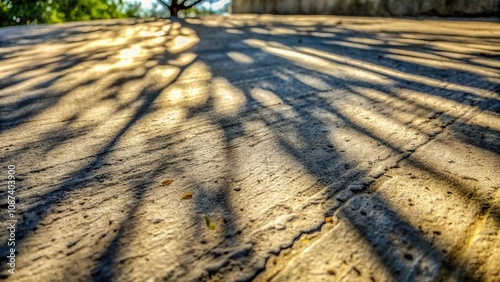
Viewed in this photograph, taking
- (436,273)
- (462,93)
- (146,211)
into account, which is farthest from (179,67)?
(436,273)

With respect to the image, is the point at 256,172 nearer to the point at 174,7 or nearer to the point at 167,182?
the point at 167,182

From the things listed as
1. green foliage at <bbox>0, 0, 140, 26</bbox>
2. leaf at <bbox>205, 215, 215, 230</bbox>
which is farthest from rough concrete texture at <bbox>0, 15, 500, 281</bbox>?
green foliage at <bbox>0, 0, 140, 26</bbox>

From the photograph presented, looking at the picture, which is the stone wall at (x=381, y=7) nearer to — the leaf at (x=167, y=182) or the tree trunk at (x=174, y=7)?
the tree trunk at (x=174, y=7)

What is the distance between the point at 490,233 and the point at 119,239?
1.29m

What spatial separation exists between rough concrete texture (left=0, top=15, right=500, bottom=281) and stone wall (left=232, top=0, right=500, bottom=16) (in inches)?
155

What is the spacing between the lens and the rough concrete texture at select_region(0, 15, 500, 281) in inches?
36.4

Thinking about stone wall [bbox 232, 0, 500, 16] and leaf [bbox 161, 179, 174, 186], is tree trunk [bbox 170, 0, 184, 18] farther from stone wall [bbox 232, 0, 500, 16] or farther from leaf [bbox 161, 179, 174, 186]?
leaf [bbox 161, 179, 174, 186]

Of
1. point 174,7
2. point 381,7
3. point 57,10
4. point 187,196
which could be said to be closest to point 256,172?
point 187,196

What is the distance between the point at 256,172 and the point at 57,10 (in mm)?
23204

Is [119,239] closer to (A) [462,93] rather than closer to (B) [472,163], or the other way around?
(B) [472,163]

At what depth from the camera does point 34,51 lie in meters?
3.85

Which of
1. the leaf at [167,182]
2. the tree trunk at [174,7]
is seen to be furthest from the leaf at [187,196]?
the tree trunk at [174,7]

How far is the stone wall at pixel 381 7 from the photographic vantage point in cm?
572

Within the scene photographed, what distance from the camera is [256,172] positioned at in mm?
1343
